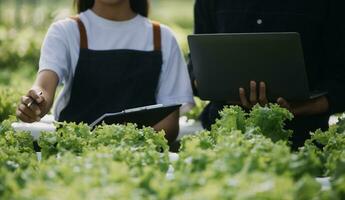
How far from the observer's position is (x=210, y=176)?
252 cm

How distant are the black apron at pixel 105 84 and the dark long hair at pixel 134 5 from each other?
0.16 metres

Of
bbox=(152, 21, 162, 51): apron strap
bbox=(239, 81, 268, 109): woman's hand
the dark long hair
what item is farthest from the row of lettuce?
the dark long hair

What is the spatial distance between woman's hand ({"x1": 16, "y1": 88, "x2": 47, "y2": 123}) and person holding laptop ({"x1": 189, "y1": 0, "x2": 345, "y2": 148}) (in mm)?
1156

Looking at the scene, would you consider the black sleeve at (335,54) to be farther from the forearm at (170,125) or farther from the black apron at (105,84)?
the black apron at (105,84)

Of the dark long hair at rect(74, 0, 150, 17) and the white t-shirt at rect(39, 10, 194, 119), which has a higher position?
the dark long hair at rect(74, 0, 150, 17)

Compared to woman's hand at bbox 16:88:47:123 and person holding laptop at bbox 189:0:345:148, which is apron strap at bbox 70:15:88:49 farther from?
person holding laptop at bbox 189:0:345:148

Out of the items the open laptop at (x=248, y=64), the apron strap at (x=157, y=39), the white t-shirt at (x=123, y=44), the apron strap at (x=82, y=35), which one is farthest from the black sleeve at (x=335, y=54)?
the apron strap at (x=82, y=35)

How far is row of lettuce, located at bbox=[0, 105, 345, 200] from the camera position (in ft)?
7.73

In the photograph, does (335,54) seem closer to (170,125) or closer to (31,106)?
(170,125)

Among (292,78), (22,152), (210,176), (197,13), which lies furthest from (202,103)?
(210,176)

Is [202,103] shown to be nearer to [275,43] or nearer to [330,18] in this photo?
[330,18]

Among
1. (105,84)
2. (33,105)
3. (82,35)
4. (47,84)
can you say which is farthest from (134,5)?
(33,105)

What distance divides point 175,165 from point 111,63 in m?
1.77

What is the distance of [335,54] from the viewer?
15.3 ft
